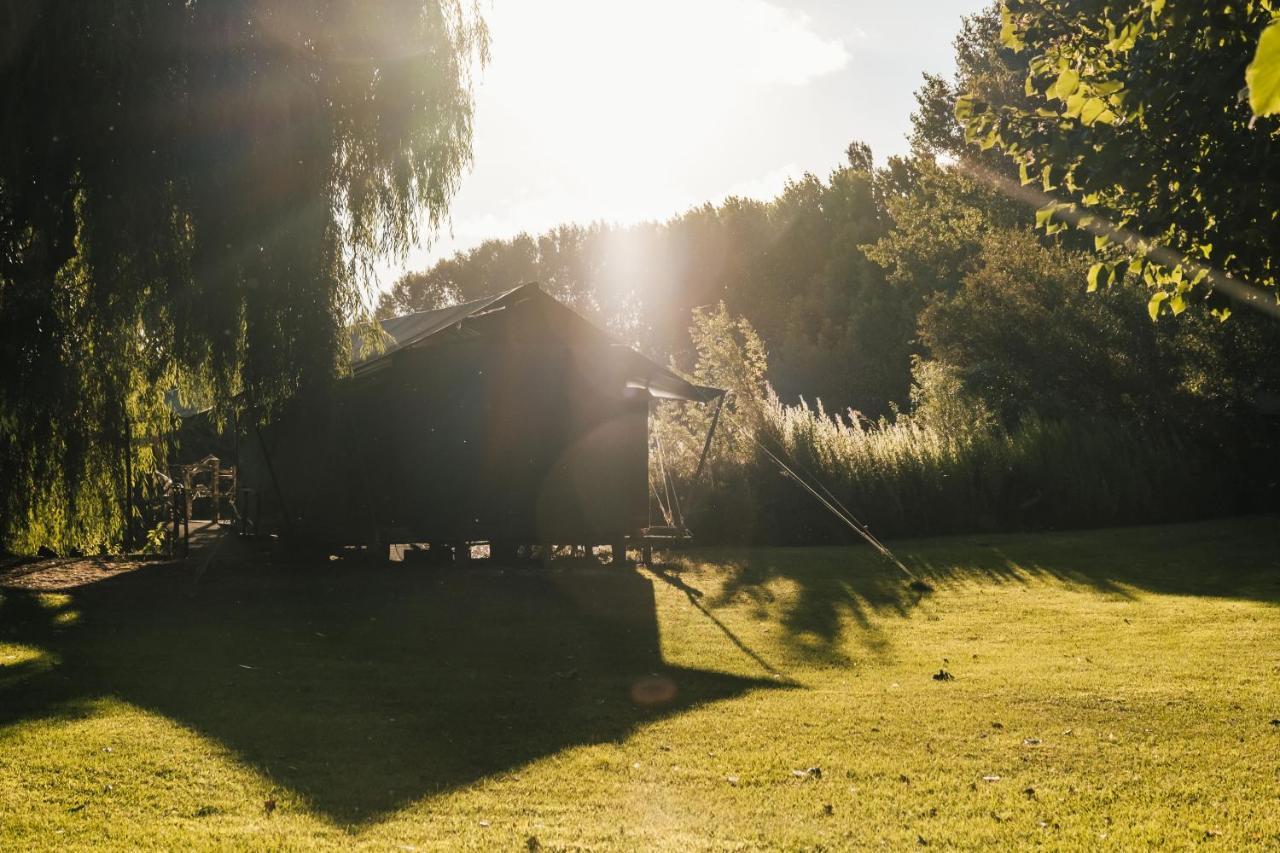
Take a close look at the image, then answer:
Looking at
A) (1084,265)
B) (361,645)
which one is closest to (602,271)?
(1084,265)

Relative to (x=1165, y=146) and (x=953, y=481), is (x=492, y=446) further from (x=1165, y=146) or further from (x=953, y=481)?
(x=1165, y=146)

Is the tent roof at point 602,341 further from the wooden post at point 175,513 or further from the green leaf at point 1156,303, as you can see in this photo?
the green leaf at point 1156,303

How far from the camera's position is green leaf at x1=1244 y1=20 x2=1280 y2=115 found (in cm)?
114

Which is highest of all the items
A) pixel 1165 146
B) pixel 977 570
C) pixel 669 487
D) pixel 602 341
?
pixel 602 341

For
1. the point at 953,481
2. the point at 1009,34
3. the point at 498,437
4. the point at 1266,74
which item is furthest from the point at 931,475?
the point at 1266,74

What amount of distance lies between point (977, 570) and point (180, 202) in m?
11.3

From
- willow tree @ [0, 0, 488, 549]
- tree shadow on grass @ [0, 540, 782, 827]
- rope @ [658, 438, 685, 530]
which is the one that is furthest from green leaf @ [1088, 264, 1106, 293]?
rope @ [658, 438, 685, 530]

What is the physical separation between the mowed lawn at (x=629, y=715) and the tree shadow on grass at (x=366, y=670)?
1.5 inches

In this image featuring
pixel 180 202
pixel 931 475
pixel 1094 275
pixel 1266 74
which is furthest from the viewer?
pixel 931 475

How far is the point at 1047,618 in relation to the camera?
36.7 ft

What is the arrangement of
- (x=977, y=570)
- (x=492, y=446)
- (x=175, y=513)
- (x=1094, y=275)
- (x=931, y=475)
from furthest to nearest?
(x=931, y=475) < (x=175, y=513) < (x=977, y=570) < (x=492, y=446) < (x=1094, y=275)

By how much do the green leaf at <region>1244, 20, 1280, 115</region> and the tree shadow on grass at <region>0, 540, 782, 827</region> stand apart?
4.58 metres

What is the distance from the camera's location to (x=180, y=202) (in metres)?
10.3

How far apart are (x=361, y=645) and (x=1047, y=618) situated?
7.13m
